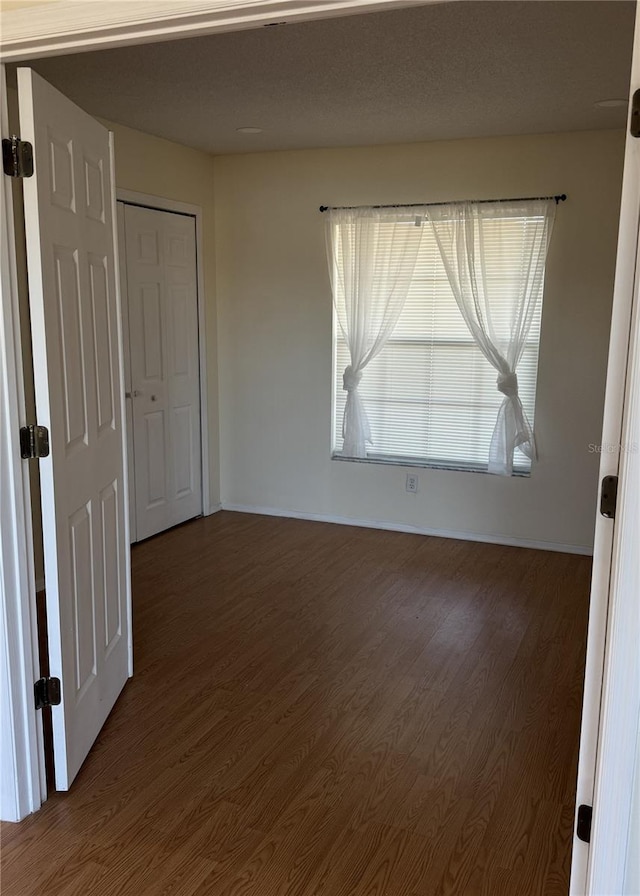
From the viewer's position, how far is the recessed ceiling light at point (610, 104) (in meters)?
3.57

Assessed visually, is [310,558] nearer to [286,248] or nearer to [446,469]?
[446,469]

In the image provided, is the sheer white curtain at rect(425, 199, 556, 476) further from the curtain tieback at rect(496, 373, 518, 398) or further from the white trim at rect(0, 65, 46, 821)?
the white trim at rect(0, 65, 46, 821)

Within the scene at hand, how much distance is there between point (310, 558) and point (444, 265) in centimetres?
201

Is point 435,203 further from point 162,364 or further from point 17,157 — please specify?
point 17,157

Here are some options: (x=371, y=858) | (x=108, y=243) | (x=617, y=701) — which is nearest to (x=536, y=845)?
(x=371, y=858)

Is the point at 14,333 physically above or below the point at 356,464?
above

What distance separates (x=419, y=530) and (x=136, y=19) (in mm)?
3815

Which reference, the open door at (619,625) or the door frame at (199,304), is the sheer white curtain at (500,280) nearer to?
the door frame at (199,304)

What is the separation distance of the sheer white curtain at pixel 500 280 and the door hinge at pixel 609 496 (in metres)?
3.08

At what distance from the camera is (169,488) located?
5000mm

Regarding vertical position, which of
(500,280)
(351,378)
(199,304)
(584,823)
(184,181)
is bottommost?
(584,823)

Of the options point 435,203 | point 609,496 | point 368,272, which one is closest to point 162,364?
point 368,272

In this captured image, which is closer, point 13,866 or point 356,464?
point 13,866

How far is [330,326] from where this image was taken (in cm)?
501
